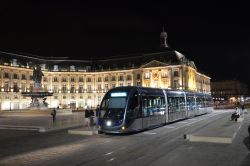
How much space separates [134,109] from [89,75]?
105 meters

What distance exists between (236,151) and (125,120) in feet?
27.2

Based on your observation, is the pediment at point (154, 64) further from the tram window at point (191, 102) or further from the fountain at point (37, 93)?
the tram window at point (191, 102)

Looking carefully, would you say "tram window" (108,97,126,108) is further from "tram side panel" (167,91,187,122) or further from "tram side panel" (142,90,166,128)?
"tram side panel" (167,91,187,122)

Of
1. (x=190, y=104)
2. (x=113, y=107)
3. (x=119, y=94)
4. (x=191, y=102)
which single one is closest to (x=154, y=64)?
(x=191, y=102)

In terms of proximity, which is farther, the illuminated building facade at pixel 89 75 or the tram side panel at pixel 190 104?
the illuminated building facade at pixel 89 75

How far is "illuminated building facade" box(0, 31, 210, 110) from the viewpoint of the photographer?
10631 cm

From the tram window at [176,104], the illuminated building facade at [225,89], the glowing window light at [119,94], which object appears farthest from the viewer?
the illuminated building facade at [225,89]

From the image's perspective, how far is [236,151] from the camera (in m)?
15.9

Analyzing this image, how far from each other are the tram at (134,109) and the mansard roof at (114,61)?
80.7 m

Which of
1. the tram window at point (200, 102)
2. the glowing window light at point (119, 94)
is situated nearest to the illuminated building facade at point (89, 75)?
the tram window at point (200, 102)

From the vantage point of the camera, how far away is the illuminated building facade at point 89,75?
106 m

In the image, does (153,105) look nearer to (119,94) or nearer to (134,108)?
(134,108)

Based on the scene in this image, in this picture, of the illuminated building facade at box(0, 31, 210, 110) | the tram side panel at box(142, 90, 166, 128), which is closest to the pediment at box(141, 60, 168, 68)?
the illuminated building facade at box(0, 31, 210, 110)

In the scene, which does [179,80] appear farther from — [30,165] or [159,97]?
[30,165]
